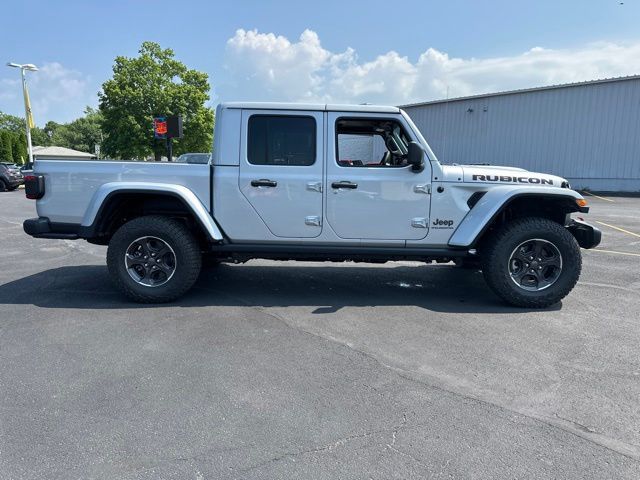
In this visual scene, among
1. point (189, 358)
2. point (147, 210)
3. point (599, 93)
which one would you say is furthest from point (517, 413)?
point (599, 93)

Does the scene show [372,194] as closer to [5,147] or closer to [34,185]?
[34,185]

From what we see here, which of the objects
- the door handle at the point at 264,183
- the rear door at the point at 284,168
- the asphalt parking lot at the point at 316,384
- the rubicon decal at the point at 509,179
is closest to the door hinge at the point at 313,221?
the rear door at the point at 284,168

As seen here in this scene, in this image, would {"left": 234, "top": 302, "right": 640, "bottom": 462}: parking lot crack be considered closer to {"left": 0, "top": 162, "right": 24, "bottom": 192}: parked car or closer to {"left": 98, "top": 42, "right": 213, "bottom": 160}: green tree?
{"left": 0, "top": 162, "right": 24, "bottom": 192}: parked car

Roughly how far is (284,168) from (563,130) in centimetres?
2270

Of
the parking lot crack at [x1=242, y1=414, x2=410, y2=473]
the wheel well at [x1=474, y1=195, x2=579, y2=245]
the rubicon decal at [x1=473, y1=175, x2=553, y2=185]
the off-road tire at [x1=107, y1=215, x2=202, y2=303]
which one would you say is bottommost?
the parking lot crack at [x1=242, y1=414, x2=410, y2=473]

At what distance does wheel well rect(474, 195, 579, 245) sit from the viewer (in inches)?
194

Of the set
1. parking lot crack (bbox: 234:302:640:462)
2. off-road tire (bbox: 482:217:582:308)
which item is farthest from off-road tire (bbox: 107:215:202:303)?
off-road tire (bbox: 482:217:582:308)

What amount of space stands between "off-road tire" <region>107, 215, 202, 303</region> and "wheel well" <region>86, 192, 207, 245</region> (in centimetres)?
17

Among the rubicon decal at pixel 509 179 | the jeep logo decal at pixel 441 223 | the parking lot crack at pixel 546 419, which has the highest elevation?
the rubicon decal at pixel 509 179

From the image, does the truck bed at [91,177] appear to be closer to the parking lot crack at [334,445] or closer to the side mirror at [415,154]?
the side mirror at [415,154]

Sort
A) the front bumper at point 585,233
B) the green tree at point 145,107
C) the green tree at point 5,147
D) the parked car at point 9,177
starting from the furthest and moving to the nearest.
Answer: the green tree at point 5,147 → the green tree at point 145,107 → the parked car at point 9,177 → the front bumper at point 585,233

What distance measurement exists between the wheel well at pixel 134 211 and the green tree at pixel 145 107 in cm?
3280

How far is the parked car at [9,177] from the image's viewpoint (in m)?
22.2

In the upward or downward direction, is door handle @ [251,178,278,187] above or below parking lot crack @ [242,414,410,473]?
above
